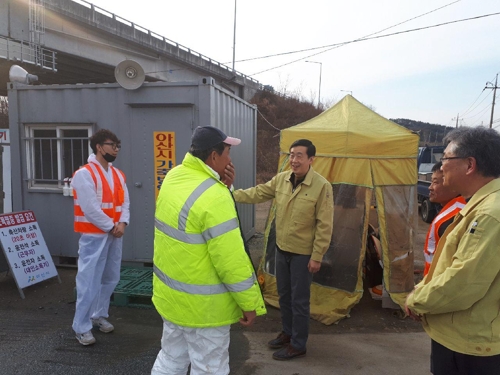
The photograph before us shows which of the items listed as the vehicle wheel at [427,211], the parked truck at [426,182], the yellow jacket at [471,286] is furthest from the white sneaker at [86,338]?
the vehicle wheel at [427,211]

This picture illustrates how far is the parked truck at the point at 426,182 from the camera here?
1125 centimetres

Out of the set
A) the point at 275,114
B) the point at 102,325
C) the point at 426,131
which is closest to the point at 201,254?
the point at 102,325

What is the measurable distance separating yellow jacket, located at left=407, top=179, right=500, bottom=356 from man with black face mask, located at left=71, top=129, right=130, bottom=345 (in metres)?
2.92

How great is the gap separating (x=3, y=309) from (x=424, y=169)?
12914 millimetres

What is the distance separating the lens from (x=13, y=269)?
482cm

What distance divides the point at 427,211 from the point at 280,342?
370 inches

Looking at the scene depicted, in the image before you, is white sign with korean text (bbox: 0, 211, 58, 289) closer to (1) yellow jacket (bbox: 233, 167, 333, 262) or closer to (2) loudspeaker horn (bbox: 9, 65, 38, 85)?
(2) loudspeaker horn (bbox: 9, 65, 38, 85)

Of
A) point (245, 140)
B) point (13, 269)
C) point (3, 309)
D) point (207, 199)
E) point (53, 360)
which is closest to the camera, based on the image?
point (207, 199)

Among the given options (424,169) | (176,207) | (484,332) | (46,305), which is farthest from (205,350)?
(424,169)

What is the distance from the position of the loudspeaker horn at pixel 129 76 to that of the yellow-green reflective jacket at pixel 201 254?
136 inches

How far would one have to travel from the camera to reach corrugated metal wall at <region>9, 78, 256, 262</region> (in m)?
5.12

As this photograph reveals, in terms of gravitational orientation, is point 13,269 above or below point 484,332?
below

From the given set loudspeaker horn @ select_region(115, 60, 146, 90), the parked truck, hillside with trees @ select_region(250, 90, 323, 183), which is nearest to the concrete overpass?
hillside with trees @ select_region(250, 90, 323, 183)

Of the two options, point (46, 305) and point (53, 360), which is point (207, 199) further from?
point (46, 305)
